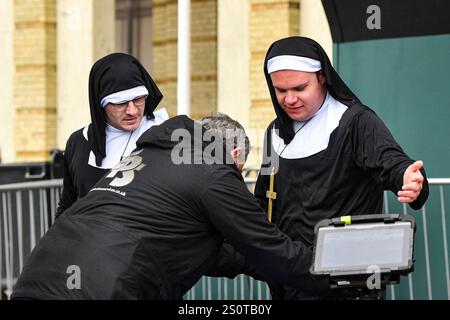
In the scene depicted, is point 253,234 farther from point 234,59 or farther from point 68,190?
point 234,59

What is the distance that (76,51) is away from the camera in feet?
43.6

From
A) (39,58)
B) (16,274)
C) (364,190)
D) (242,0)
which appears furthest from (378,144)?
(39,58)

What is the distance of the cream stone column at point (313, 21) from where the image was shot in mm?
11102

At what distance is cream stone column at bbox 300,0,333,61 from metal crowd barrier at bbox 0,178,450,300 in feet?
14.6

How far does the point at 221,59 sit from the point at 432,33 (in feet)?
21.5

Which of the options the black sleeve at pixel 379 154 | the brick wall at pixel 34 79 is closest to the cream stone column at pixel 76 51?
the brick wall at pixel 34 79

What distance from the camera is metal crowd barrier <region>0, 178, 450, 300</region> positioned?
5.70m

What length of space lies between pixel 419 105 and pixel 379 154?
204 centimetres

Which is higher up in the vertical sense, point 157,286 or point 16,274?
point 157,286

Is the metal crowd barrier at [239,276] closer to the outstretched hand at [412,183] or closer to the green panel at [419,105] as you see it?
the green panel at [419,105]

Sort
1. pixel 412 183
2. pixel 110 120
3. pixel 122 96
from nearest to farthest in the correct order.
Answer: pixel 412 183 → pixel 122 96 → pixel 110 120

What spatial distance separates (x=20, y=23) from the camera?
43.5 ft

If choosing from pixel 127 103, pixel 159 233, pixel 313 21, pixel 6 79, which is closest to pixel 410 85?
pixel 127 103

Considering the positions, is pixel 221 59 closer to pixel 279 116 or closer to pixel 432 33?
pixel 432 33
